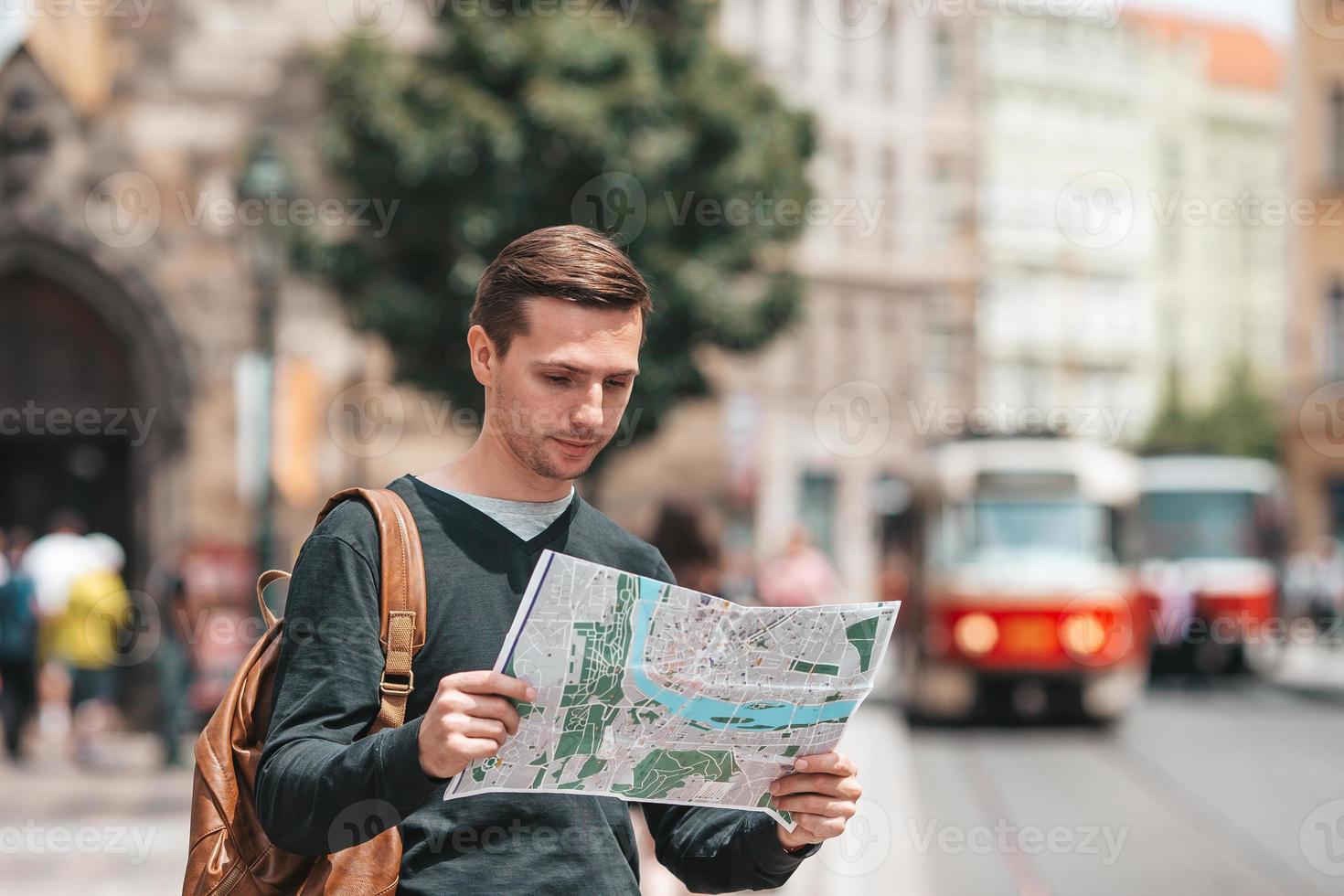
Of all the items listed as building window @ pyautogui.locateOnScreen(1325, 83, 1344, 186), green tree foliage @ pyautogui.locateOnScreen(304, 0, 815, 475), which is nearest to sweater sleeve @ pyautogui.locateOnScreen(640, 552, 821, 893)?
green tree foliage @ pyautogui.locateOnScreen(304, 0, 815, 475)

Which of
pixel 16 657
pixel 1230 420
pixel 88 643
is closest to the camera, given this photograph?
pixel 16 657

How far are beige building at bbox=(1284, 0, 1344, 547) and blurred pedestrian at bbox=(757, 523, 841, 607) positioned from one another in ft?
85.2

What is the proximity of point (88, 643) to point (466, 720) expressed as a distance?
1269cm

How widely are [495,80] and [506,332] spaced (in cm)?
1520

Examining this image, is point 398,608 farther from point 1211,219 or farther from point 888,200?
point 1211,219

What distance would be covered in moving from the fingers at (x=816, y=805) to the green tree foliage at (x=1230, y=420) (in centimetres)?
5346

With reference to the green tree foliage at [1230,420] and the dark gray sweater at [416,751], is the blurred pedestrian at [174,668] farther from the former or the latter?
the green tree foliage at [1230,420]

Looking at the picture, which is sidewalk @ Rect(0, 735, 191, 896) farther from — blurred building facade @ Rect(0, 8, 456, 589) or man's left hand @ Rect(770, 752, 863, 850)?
blurred building facade @ Rect(0, 8, 456, 589)

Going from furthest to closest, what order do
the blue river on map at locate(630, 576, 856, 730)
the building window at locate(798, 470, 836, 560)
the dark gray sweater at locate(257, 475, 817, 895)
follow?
the building window at locate(798, 470, 836, 560)
the blue river on map at locate(630, 576, 856, 730)
the dark gray sweater at locate(257, 475, 817, 895)

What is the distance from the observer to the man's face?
2.37 metres

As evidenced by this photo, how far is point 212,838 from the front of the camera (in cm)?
232

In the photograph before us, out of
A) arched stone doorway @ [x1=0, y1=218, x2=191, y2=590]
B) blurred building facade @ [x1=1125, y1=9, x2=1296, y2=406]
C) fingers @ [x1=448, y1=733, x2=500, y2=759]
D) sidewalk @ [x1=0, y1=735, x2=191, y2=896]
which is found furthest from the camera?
blurred building facade @ [x1=1125, y1=9, x2=1296, y2=406]

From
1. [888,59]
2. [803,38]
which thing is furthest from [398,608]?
[888,59]

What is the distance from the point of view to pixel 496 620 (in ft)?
7.65
